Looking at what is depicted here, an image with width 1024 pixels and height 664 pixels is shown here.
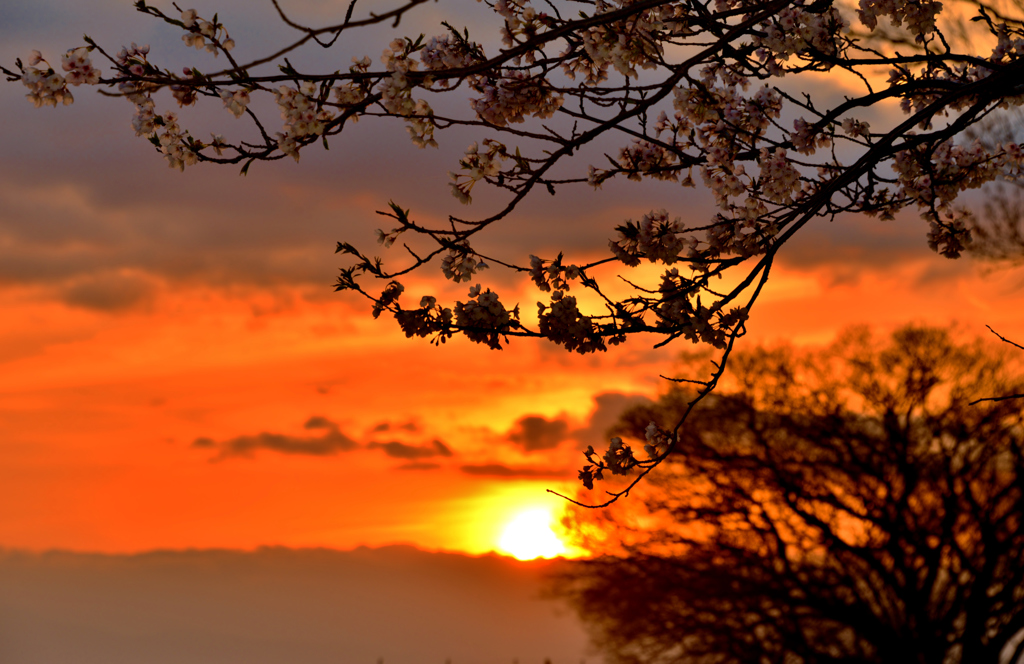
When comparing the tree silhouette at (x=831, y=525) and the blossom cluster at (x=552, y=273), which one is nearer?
the blossom cluster at (x=552, y=273)

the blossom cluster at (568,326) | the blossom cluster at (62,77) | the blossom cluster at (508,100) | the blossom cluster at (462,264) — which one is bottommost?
the blossom cluster at (568,326)

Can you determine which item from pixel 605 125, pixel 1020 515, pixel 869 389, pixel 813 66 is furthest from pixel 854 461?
pixel 605 125

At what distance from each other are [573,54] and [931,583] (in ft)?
51.2

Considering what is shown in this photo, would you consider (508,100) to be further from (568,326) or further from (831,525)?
(831,525)

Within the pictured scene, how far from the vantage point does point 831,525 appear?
17.2m

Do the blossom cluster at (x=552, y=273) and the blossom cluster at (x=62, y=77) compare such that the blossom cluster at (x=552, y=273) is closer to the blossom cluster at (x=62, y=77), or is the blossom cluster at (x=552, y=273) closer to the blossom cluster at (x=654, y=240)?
the blossom cluster at (x=654, y=240)

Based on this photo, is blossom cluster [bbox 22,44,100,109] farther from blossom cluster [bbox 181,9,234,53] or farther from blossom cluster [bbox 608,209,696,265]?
blossom cluster [bbox 608,209,696,265]

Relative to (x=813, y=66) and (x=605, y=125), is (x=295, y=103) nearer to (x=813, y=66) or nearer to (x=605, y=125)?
(x=605, y=125)

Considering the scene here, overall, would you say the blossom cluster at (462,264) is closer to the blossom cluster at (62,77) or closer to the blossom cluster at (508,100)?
the blossom cluster at (508,100)

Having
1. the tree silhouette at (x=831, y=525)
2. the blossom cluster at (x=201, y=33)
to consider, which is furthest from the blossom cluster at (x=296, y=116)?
the tree silhouette at (x=831, y=525)

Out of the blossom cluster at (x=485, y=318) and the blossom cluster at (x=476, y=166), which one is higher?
the blossom cluster at (x=476, y=166)

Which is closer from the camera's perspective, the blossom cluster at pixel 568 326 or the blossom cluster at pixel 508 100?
the blossom cluster at pixel 568 326

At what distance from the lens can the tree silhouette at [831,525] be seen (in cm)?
1645

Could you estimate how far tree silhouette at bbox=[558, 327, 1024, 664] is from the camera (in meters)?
16.5
